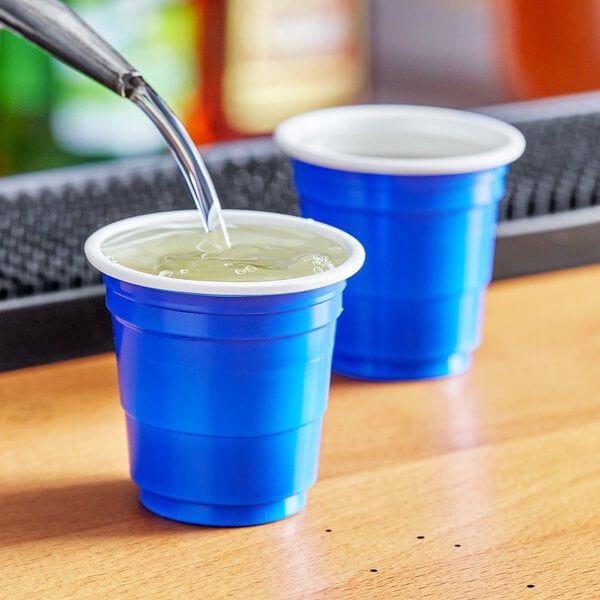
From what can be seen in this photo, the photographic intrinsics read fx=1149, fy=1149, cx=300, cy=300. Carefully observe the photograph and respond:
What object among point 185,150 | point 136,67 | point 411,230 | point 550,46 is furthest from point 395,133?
point 550,46

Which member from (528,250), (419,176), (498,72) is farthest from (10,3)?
(498,72)

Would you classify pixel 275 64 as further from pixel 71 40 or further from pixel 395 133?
pixel 71 40

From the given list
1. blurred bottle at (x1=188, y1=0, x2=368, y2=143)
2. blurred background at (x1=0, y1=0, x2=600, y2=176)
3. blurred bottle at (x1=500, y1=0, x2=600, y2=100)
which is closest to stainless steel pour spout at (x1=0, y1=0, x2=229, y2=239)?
blurred background at (x1=0, y1=0, x2=600, y2=176)

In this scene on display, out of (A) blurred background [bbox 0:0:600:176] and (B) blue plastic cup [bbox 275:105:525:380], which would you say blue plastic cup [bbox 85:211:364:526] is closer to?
(B) blue plastic cup [bbox 275:105:525:380]

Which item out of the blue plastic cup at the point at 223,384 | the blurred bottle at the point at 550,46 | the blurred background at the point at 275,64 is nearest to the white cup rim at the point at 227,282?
the blue plastic cup at the point at 223,384

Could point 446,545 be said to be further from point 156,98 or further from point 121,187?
point 121,187

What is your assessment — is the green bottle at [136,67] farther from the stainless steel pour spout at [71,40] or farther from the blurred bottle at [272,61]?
the stainless steel pour spout at [71,40]
